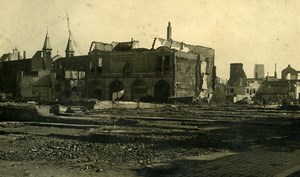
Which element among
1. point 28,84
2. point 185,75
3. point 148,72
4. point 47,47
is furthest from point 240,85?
point 28,84

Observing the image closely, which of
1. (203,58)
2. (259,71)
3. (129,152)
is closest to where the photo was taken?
(129,152)

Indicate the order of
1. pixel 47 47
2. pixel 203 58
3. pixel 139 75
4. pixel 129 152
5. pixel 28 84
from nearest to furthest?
pixel 129 152, pixel 139 75, pixel 28 84, pixel 203 58, pixel 47 47

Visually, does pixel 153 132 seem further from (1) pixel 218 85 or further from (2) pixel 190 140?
(1) pixel 218 85

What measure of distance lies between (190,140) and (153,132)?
2704 millimetres

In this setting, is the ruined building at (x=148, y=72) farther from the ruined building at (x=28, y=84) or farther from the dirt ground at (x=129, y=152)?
the dirt ground at (x=129, y=152)

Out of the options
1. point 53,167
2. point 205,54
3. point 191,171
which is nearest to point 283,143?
point 191,171

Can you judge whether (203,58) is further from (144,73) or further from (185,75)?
(144,73)

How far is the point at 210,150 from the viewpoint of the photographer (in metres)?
10.5

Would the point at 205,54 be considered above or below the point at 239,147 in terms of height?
above

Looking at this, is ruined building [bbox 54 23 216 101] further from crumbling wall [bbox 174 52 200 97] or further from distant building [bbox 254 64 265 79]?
distant building [bbox 254 64 265 79]

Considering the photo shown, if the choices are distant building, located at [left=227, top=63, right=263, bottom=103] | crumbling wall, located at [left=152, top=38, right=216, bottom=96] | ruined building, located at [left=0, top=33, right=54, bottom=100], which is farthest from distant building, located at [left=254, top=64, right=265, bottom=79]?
ruined building, located at [left=0, top=33, right=54, bottom=100]

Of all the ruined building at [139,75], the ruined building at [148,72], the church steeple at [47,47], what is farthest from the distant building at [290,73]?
the church steeple at [47,47]

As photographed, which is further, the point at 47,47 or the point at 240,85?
the point at 47,47

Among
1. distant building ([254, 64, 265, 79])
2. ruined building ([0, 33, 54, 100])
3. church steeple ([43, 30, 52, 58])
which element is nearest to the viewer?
ruined building ([0, 33, 54, 100])
